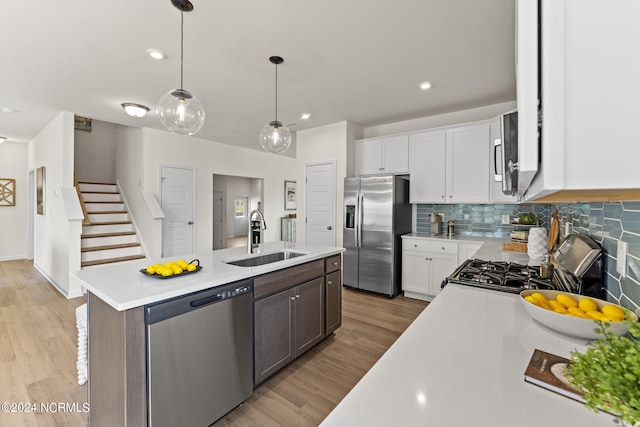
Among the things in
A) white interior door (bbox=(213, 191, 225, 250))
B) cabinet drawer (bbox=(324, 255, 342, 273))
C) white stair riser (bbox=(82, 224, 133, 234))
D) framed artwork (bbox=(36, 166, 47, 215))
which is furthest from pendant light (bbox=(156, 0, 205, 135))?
white interior door (bbox=(213, 191, 225, 250))

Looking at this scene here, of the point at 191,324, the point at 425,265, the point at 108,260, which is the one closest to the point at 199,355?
the point at 191,324

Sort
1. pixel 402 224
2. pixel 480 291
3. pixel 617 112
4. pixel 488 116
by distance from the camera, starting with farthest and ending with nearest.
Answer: pixel 402 224 → pixel 488 116 → pixel 480 291 → pixel 617 112

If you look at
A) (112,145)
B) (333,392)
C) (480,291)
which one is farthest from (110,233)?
(480,291)

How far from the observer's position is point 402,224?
166 inches

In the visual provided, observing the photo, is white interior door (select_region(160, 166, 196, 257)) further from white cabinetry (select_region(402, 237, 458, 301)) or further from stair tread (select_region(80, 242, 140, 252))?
white cabinetry (select_region(402, 237, 458, 301))

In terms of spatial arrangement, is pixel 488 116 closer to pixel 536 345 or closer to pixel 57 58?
pixel 536 345

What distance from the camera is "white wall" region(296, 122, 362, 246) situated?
4.62 metres

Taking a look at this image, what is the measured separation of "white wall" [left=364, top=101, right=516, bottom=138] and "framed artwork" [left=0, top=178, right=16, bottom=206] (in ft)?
25.9

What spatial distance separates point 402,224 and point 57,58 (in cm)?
432

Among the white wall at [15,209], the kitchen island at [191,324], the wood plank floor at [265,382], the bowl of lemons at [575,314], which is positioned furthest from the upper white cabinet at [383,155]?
the white wall at [15,209]

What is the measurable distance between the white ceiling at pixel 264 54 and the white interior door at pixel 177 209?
1.57 m

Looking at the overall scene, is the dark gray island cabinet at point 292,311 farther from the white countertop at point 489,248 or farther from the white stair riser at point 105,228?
the white stair riser at point 105,228

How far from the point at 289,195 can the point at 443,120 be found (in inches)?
200

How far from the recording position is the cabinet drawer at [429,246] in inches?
146
